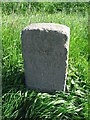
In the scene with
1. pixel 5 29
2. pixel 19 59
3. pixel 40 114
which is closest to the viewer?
pixel 40 114

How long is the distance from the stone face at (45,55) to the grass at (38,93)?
128mm

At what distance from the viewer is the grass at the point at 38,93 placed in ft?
10.7

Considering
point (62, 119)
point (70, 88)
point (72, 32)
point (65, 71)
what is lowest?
point (62, 119)

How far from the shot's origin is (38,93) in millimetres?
3400

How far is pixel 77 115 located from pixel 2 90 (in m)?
0.88

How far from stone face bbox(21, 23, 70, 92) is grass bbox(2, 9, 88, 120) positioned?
13 cm

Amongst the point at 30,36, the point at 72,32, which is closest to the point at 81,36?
the point at 72,32

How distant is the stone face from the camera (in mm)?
3225

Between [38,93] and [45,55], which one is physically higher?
[45,55]

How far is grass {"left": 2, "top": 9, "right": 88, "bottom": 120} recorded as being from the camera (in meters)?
3.26

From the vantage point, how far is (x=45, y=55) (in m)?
3.33

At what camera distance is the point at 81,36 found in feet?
14.7

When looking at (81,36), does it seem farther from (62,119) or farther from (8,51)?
(62,119)

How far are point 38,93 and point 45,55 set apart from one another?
43 centimetres
